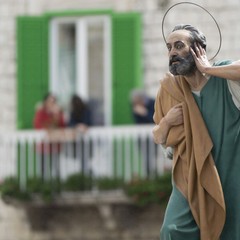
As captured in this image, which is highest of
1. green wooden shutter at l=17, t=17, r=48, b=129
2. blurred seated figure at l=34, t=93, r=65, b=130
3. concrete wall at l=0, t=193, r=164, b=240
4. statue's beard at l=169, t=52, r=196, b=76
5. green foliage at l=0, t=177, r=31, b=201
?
statue's beard at l=169, t=52, r=196, b=76

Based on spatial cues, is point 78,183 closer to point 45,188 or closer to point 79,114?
point 45,188

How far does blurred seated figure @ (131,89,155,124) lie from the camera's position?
22466 mm

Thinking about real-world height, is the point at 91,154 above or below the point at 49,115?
below

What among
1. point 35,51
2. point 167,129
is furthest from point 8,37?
point 167,129

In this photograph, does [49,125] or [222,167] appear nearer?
[222,167]

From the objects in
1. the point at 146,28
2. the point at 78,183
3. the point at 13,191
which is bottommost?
the point at 13,191

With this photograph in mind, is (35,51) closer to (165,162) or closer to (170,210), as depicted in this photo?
(165,162)

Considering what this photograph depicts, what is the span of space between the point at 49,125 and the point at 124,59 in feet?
5.11

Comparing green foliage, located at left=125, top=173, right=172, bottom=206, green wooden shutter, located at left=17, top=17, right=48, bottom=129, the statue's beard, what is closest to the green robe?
the statue's beard

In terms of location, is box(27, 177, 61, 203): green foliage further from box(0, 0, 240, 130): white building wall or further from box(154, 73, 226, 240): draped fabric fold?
box(154, 73, 226, 240): draped fabric fold

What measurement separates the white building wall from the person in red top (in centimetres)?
95

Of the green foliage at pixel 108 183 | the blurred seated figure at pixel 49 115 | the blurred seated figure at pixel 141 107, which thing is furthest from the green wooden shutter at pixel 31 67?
the blurred seated figure at pixel 141 107

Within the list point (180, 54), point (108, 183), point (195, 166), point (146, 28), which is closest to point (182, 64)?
point (180, 54)

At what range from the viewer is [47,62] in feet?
81.2
